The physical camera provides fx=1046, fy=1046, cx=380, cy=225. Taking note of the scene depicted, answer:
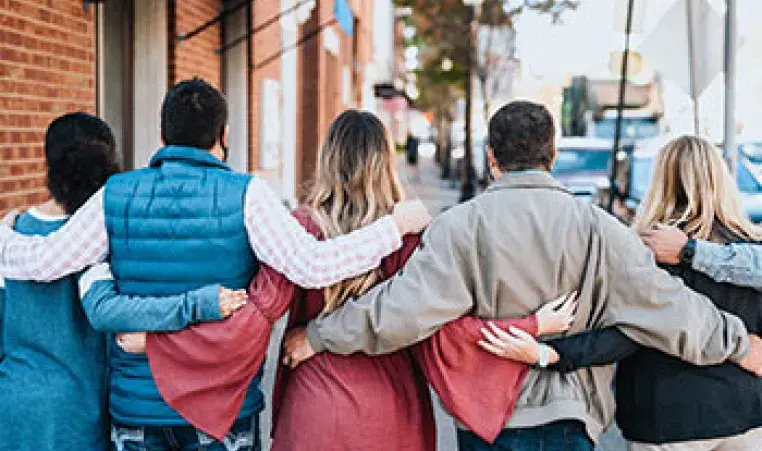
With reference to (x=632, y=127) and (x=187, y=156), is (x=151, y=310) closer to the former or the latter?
(x=187, y=156)

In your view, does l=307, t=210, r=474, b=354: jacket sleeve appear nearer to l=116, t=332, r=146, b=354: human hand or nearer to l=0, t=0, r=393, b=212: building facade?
l=116, t=332, r=146, b=354: human hand

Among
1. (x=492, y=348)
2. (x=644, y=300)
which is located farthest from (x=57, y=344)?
(x=644, y=300)

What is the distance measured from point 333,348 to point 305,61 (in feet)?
54.5

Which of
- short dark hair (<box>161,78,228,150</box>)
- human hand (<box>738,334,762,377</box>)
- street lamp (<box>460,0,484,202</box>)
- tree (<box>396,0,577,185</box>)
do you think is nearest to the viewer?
short dark hair (<box>161,78,228,150</box>)

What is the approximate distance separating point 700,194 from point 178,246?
1.84 meters

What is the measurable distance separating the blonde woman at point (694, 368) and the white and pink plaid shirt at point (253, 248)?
794 millimetres

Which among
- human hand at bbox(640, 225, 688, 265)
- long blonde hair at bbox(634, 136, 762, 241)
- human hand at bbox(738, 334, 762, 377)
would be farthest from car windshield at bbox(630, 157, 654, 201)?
human hand at bbox(738, 334, 762, 377)

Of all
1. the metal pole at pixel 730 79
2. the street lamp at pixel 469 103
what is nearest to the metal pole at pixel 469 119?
the street lamp at pixel 469 103

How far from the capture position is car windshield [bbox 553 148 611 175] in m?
17.8

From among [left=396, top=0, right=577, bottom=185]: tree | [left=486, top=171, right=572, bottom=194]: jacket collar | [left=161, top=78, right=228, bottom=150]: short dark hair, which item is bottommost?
[left=486, top=171, right=572, bottom=194]: jacket collar

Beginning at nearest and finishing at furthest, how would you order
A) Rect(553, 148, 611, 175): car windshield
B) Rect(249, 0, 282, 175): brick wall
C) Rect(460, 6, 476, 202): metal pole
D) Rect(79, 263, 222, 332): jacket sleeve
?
Rect(79, 263, 222, 332): jacket sleeve, Rect(249, 0, 282, 175): brick wall, Rect(553, 148, 611, 175): car windshield, Rect(460, 6, 476, 202): metal pole

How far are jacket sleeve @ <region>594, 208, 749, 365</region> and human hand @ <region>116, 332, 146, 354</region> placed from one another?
143 cm

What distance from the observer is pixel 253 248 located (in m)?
3.24

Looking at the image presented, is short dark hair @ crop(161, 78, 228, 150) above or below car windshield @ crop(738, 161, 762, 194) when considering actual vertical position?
above
